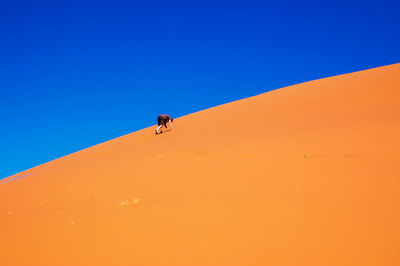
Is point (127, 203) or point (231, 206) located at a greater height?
point (127, 203)

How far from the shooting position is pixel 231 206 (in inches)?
159

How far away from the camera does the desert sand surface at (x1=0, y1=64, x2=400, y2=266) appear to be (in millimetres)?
3010

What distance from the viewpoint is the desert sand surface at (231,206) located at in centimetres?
301

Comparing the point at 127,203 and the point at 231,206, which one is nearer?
the point at 231,206

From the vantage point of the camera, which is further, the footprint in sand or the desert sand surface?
the footprint in sand

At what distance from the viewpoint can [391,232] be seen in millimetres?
3000

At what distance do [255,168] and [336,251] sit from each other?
279cm

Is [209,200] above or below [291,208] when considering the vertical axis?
above

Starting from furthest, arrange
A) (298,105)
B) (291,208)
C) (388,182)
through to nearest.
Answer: (298,105)
(388,182)
(291,208)

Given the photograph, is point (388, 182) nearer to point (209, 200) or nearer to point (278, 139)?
point (209, 200)

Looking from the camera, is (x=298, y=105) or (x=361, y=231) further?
(x=298, y=105)

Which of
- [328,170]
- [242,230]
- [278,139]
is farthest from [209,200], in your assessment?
[278,139]

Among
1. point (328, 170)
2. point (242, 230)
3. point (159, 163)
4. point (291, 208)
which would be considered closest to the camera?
point (242, 230)

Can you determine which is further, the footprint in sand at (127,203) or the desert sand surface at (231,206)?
the footprint in sand at (127,203)
